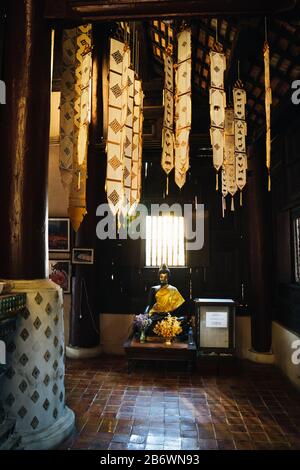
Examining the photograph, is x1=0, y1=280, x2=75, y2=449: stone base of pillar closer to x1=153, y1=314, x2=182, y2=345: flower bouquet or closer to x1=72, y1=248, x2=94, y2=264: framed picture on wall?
x1=153, y1=314, x2=182, y2=345: flower bouquet

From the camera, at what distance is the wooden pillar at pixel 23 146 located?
3.90 metres

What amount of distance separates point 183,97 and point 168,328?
4.81 metres

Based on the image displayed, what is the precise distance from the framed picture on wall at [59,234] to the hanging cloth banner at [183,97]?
4.48m

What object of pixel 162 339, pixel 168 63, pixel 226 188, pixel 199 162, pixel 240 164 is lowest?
pixel 162 339

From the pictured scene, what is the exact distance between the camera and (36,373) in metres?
3.73

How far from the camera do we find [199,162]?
8734 millimetres

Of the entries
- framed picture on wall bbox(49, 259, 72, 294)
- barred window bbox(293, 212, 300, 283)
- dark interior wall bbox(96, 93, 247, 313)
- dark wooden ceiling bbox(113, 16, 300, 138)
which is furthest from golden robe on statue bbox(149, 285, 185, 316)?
dark wooden ceiling bbox(113, 16, 300, 138)

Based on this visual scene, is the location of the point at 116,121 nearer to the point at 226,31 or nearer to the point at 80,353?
the point at 226,31

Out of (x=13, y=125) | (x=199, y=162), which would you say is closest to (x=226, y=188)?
(x=199, y=162)

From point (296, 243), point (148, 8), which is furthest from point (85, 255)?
point (148, 8)

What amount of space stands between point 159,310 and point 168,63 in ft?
17.3

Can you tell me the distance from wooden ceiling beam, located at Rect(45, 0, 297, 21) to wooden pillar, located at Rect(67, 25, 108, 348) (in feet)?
13.1

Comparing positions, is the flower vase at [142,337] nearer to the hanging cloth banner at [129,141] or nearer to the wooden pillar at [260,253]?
the wooden pillar at [260,253]
